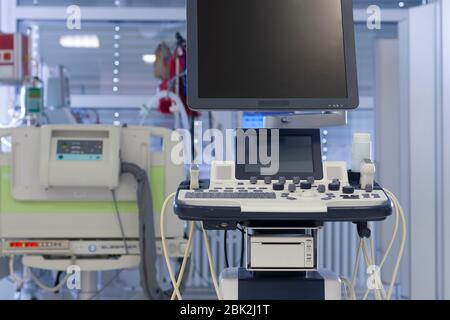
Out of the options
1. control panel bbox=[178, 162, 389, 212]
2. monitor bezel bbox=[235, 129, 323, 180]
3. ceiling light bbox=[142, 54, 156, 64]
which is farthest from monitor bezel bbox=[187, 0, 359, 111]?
ceiling light bbox=[142, 54, 156, 64]

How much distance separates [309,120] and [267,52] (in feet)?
1.19

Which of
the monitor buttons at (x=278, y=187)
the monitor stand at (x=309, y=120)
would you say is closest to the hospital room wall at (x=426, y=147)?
the monitor stand at (x=309, y=120)

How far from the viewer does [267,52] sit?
1.72 meters

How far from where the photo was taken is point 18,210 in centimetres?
255

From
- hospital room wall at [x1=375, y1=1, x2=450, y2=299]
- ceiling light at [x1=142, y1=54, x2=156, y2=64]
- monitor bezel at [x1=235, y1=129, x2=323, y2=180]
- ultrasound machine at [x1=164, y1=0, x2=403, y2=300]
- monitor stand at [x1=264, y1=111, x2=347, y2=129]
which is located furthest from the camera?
ceiling light at [x1=142, y1=54, x2=156, y2=64]

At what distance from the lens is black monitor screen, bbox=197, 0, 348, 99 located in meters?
1.72

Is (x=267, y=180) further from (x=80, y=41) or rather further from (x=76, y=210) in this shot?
(x=80, y=41)

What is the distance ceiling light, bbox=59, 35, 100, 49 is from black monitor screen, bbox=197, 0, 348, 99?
2535 millimetres

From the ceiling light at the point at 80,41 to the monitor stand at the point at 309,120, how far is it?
8.14ft

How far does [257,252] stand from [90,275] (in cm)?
128

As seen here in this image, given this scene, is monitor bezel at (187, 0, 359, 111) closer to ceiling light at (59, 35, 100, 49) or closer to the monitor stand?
the monitor stand

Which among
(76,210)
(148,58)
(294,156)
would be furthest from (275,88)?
(148,58)

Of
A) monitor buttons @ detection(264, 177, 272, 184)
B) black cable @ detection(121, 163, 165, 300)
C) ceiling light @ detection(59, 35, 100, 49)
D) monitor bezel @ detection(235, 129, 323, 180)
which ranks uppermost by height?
ceiling light @ detection(59, 35, 100, 49)
